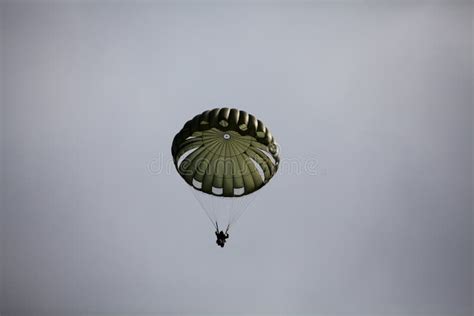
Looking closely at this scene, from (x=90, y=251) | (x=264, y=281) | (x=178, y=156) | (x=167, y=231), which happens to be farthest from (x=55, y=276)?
(x=178, y=156)

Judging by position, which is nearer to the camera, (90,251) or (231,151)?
(231,151)

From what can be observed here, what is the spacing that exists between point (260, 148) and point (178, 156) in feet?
9.09

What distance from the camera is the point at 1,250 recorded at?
33969 mm

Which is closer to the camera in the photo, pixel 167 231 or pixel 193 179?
pixel 193 179

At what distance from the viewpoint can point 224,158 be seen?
65.1ft

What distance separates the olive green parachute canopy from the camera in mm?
18766

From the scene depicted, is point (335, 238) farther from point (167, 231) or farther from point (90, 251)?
point (90, 251)

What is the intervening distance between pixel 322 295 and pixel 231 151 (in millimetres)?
16419

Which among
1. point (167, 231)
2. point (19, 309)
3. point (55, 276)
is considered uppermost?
point (167, 231)

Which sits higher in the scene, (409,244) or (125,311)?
(409,244)

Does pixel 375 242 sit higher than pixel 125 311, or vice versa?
pixel 375 242

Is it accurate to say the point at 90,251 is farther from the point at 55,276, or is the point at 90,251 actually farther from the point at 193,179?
the point at 193,179

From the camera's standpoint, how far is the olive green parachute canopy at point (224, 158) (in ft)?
61.6

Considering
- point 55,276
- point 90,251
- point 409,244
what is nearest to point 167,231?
point 90,251
